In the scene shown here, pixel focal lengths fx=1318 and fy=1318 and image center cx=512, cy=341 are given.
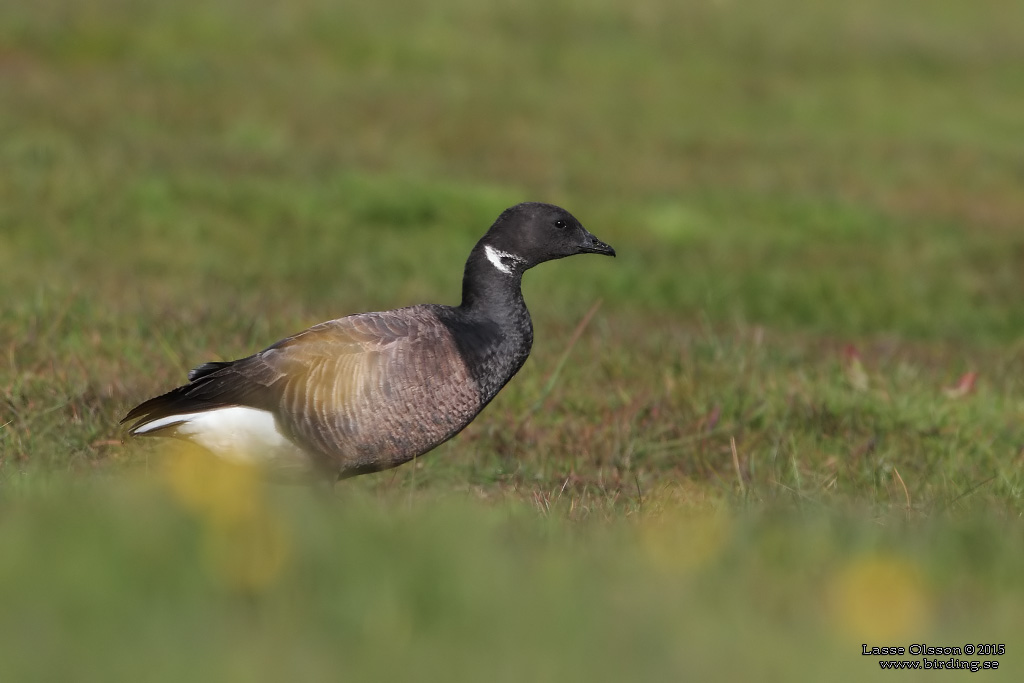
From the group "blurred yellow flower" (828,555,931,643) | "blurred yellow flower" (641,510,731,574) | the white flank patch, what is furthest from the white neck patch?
"blurred yellow flower" (828,555,931,643)

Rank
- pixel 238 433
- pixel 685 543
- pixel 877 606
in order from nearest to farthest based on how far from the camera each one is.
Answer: pixel 877 606, pixel 685 543, pixel 238 433

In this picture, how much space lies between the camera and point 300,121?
20.2m

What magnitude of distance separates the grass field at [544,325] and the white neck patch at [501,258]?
1029 millimetres

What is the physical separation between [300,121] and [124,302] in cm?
1080


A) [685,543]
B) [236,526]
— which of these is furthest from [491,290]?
[236,526]

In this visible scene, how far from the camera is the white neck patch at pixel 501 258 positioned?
21.4 feet

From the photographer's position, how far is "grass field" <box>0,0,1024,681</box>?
3061 millimetres

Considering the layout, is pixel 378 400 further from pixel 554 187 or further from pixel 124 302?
pixel 554 187

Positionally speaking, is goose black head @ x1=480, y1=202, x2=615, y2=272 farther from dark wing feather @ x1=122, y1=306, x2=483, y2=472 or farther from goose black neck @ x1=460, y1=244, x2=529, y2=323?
dark wing feather @ x1=122, y1=306, x2=483, y2=472

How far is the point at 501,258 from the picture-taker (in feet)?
21.5

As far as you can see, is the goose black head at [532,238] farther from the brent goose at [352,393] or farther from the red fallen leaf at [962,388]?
the red fallen leaf at [962,388]

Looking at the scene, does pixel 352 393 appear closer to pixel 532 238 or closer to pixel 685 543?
pixel 532 238

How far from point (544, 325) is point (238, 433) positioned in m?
4.81

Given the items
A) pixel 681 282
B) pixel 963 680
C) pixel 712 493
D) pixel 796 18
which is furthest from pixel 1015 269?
pixel 796 18
